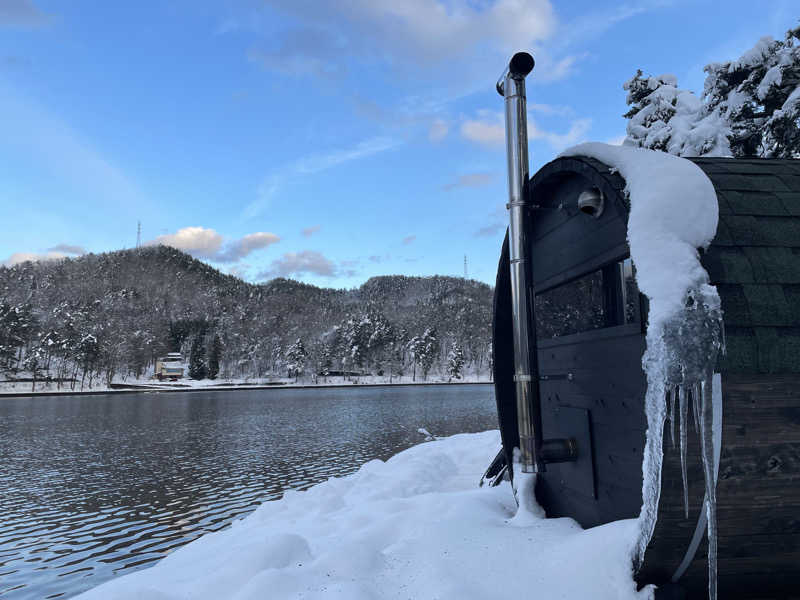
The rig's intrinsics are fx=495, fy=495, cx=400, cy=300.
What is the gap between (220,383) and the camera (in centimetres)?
8531

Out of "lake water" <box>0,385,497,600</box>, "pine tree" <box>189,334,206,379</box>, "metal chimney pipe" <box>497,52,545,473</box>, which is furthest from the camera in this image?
"pine tree" <box>189,334,206,379</box>

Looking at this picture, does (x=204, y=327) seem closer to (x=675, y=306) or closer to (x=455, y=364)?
(x=455, y=364)

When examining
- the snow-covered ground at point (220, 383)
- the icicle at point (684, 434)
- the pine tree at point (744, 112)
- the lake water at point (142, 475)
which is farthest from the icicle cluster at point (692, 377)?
the snow-covered ground at point (220, 383)

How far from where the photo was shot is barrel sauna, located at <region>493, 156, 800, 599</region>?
11.2ft

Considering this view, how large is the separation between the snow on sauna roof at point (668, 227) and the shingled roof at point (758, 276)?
20 centimetres

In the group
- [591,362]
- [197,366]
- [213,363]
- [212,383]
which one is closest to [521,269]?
[591,362]

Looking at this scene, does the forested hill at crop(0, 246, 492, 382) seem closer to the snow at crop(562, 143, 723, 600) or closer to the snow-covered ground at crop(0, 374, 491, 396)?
the snow-covered ground at crop(0, 374, 491, 396)

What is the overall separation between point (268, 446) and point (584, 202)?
766 inches

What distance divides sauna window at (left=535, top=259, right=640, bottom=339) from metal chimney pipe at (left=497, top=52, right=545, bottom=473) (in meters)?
0.50

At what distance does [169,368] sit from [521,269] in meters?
95.2

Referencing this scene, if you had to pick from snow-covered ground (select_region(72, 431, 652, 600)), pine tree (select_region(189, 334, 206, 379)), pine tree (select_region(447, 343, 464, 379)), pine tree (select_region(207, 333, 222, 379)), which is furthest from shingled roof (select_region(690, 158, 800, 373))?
pine tree (select_region(447, 343, 464, 379))

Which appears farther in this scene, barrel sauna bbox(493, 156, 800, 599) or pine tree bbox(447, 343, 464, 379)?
pine tree bbox(447, 343, 464, 379)

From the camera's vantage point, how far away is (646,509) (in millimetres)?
3535

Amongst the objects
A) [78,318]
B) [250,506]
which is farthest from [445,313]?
[250,506]
